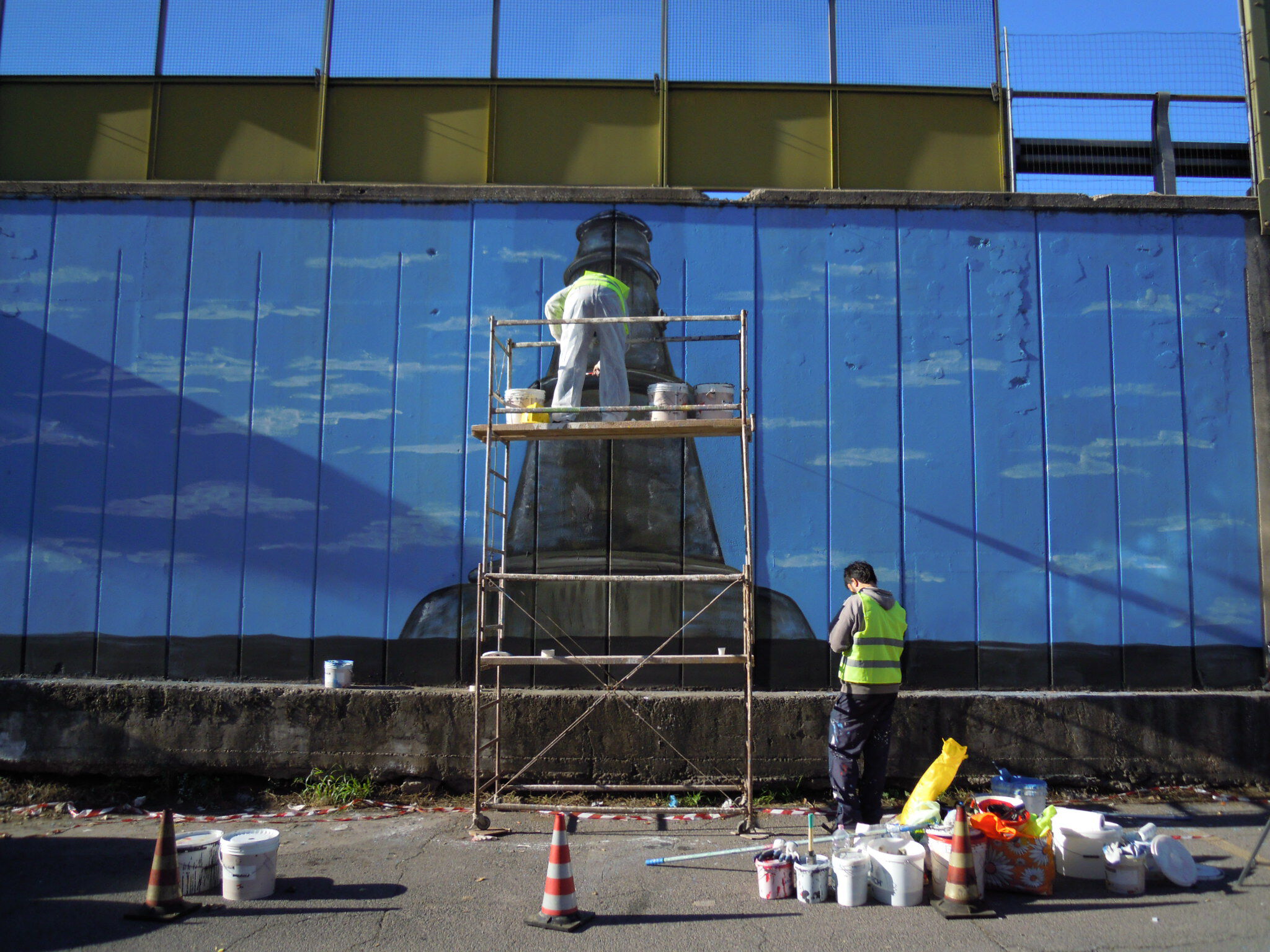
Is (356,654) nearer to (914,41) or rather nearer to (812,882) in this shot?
(812,882)

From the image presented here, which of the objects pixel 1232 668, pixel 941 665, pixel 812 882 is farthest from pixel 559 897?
pixel 1232 668

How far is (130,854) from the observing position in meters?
5.10

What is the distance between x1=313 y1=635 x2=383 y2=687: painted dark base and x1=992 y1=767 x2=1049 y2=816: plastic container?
4672mm

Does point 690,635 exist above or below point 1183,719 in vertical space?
above

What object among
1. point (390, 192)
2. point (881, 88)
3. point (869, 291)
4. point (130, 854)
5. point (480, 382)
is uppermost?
point (881, 88)

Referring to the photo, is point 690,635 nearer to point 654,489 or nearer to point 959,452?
point 654,489

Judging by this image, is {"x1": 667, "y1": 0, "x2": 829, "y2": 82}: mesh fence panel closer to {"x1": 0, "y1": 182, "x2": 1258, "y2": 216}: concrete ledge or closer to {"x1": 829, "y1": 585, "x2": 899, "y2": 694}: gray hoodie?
{"x1": 0, "y1": 182, "x2": 1258, "y2": 216}: concrete ledge

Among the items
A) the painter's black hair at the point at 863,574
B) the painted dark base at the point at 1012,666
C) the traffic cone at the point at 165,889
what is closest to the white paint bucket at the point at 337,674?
the traffic cone at the point at 165,889

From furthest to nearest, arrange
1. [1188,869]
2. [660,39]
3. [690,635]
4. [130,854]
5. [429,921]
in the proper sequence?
[660,39], [690,635], [130,854], [1188,869], [429,921]

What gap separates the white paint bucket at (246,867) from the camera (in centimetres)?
430

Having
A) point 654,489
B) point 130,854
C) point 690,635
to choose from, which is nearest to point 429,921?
point 130,854

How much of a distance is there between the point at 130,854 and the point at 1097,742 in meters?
6.70

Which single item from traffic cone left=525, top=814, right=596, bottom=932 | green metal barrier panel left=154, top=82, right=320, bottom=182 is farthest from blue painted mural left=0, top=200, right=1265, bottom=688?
traffic cone left=525, top=814, right=596, bottom=932

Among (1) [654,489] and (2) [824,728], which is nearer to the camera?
(2) [824,728]
